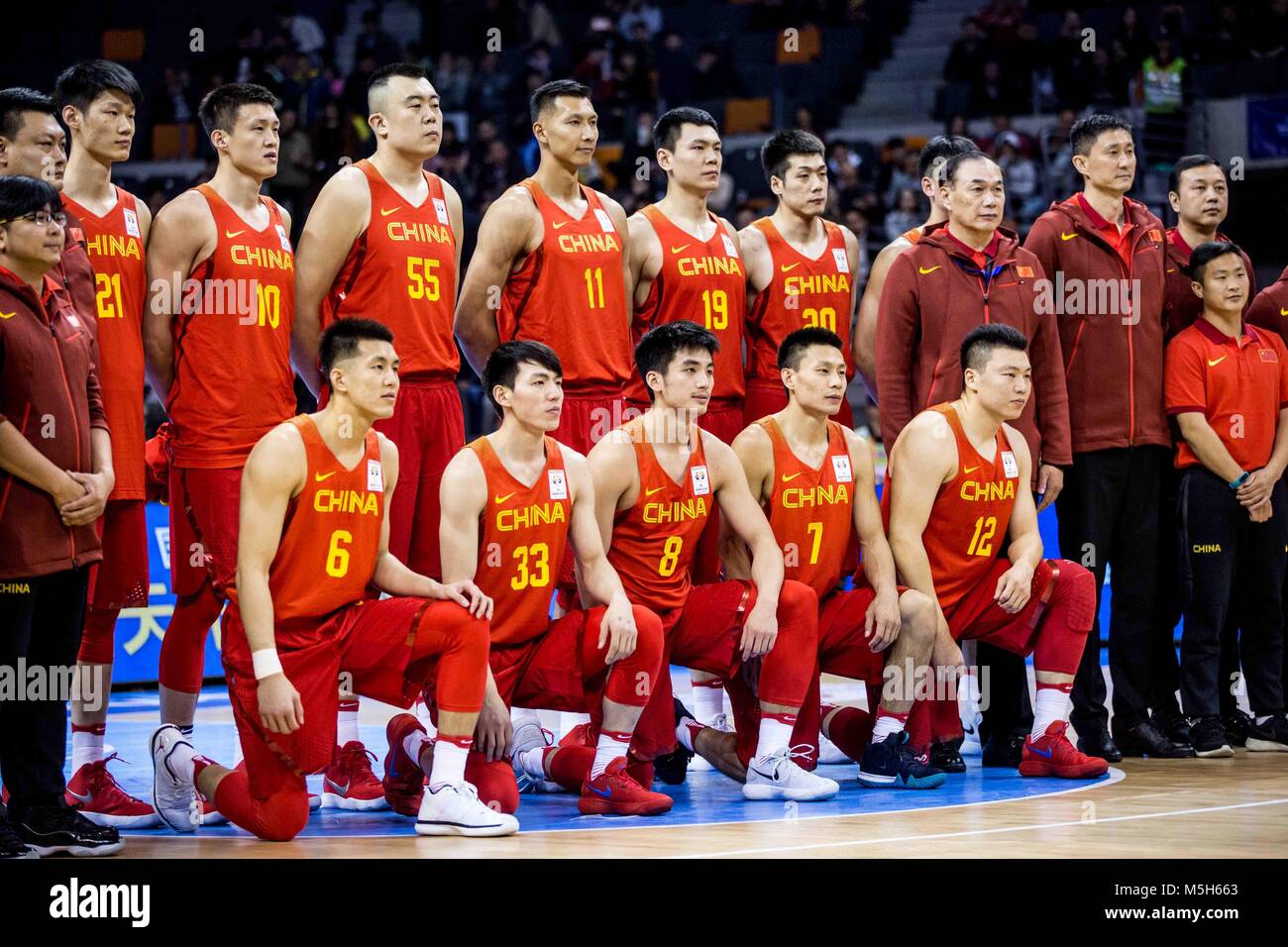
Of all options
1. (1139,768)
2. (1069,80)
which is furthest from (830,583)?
(1069,80)

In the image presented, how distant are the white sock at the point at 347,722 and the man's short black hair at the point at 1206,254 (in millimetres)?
4037

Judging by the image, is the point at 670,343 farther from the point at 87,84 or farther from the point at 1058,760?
the point at 87,84

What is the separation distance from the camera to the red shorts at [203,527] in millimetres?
6070

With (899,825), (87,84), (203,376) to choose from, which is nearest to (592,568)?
(899,825)

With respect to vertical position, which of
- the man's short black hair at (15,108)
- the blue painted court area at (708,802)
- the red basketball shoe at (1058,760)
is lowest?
the blue painted court area at (708,802)

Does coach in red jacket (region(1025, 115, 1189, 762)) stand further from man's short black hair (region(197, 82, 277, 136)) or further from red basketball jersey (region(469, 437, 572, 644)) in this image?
man's short black hair (region(197, 82, 277, 136))

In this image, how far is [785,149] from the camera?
753 cm

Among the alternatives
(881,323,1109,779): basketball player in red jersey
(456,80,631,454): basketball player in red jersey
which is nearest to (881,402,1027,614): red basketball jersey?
(881,323,1109,779): basketball player in red jersey

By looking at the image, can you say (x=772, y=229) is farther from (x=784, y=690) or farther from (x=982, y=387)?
(x=784, y=690)

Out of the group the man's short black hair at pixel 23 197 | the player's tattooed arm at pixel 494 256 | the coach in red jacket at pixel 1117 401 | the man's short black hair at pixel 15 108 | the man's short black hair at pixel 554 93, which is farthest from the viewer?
the coach in red jacket at pixel 1117 401

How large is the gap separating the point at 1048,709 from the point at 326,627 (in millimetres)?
2833

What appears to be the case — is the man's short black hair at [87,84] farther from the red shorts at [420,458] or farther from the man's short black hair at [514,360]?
the man's short black hair at [514,360]

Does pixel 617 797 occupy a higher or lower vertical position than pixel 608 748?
lower

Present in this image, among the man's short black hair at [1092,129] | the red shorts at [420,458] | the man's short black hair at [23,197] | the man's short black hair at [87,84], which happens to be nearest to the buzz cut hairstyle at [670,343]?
the red shorts at [420,458]
